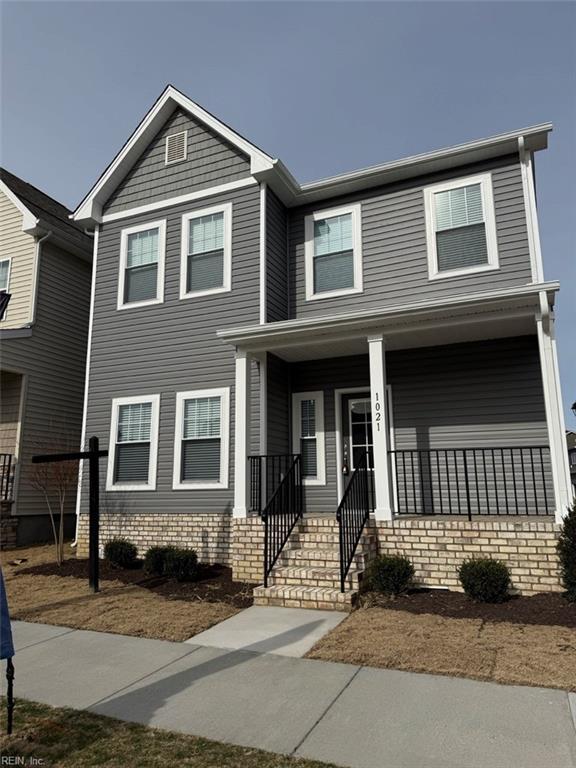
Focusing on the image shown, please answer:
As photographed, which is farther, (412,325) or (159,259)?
(159,259)

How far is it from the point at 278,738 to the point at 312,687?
31.3 inches

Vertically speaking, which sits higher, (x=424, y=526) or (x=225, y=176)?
(x=225, y=176)

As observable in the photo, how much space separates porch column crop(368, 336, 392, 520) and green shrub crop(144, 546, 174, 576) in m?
3.31

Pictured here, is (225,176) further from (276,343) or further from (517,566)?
(517,566)

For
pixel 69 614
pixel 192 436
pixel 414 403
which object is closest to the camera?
pixel 69 614

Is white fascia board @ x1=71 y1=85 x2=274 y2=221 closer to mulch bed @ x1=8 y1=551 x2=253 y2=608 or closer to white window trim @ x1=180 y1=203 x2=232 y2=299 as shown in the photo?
white window trim @ x1=180 y1=203 x2=232 y2=299

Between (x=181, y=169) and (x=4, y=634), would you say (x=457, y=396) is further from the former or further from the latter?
(x=4, y=634)

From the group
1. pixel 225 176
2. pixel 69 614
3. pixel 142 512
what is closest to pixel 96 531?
pixel 69 614

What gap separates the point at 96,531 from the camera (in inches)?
294

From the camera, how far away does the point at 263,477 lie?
8.78 metres

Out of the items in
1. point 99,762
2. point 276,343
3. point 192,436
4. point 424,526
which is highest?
point 276,343

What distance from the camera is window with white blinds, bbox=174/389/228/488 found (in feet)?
30.6

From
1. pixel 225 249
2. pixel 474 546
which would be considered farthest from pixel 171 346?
pixel 474 546

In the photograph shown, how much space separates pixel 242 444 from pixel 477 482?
11.9ft
